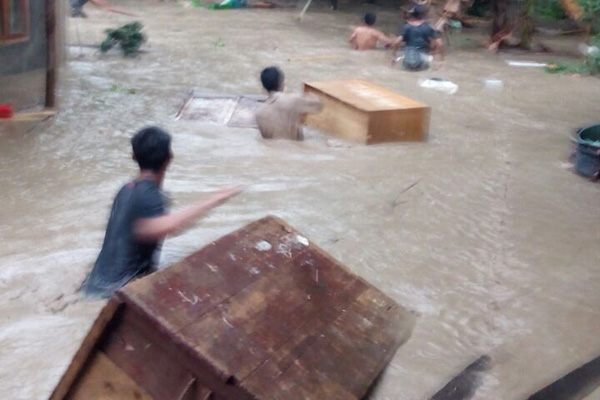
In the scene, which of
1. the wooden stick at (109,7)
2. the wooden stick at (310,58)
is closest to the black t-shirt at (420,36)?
the wooden stick at (310,58)

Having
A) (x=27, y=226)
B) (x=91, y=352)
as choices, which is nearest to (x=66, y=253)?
(x=27, y=226)

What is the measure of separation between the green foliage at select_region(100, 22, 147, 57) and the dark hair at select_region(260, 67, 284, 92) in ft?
16.5

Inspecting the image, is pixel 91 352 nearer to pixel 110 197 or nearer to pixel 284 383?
pixel 284 383

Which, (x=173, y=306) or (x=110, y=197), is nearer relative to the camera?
(x=173, y=306)

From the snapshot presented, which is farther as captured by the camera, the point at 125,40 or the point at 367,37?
the point at 367,37

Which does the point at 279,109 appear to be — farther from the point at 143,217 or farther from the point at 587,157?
the point at 143,217

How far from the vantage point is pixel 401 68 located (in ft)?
39.0

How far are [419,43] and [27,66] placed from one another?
535 cm

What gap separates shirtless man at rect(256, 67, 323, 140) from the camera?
25.0 feet

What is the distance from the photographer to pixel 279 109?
762cm

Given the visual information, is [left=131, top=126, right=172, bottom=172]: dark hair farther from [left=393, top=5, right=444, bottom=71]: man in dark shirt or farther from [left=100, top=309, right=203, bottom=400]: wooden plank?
[left=393, top=5, right=444, bottom=71]: man in dark shirt

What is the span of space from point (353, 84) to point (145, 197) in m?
5.45

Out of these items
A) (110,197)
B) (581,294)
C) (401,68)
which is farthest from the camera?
(401,68)

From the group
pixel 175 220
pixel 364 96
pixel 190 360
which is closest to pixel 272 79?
pixel 364 96
